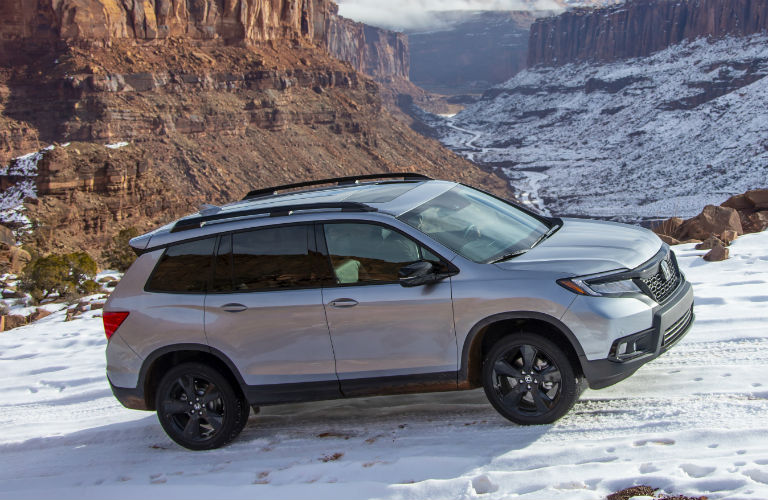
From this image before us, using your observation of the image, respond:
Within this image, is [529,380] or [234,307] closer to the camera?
[529,380]

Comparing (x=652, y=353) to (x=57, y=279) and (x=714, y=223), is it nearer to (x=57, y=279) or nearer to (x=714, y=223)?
(x=714, y=223)

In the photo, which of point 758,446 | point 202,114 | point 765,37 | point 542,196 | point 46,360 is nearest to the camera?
point 758,446

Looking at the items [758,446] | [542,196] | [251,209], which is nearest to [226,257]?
[251,209]

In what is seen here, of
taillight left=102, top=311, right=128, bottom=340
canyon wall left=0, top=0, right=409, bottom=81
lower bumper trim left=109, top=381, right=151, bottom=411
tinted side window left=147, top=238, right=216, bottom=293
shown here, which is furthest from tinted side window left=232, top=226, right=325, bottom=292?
canyon wall left=0, top=0, right=409, bottom=81

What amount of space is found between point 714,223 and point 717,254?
11.8 feet

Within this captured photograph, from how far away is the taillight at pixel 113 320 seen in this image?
18.6 feet

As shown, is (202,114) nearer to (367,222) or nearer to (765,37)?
(367,222)

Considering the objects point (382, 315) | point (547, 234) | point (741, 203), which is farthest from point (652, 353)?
point (741, 203)

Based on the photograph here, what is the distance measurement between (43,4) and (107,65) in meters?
6.53

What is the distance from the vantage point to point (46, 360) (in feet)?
29.9

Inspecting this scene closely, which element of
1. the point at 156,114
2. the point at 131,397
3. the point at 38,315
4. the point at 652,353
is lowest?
the point at 38,315

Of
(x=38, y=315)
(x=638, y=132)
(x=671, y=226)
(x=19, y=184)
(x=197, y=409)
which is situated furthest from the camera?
(x=638, y=132)

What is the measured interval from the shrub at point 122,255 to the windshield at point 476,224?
16.2 m

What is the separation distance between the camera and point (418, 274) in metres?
4.87
